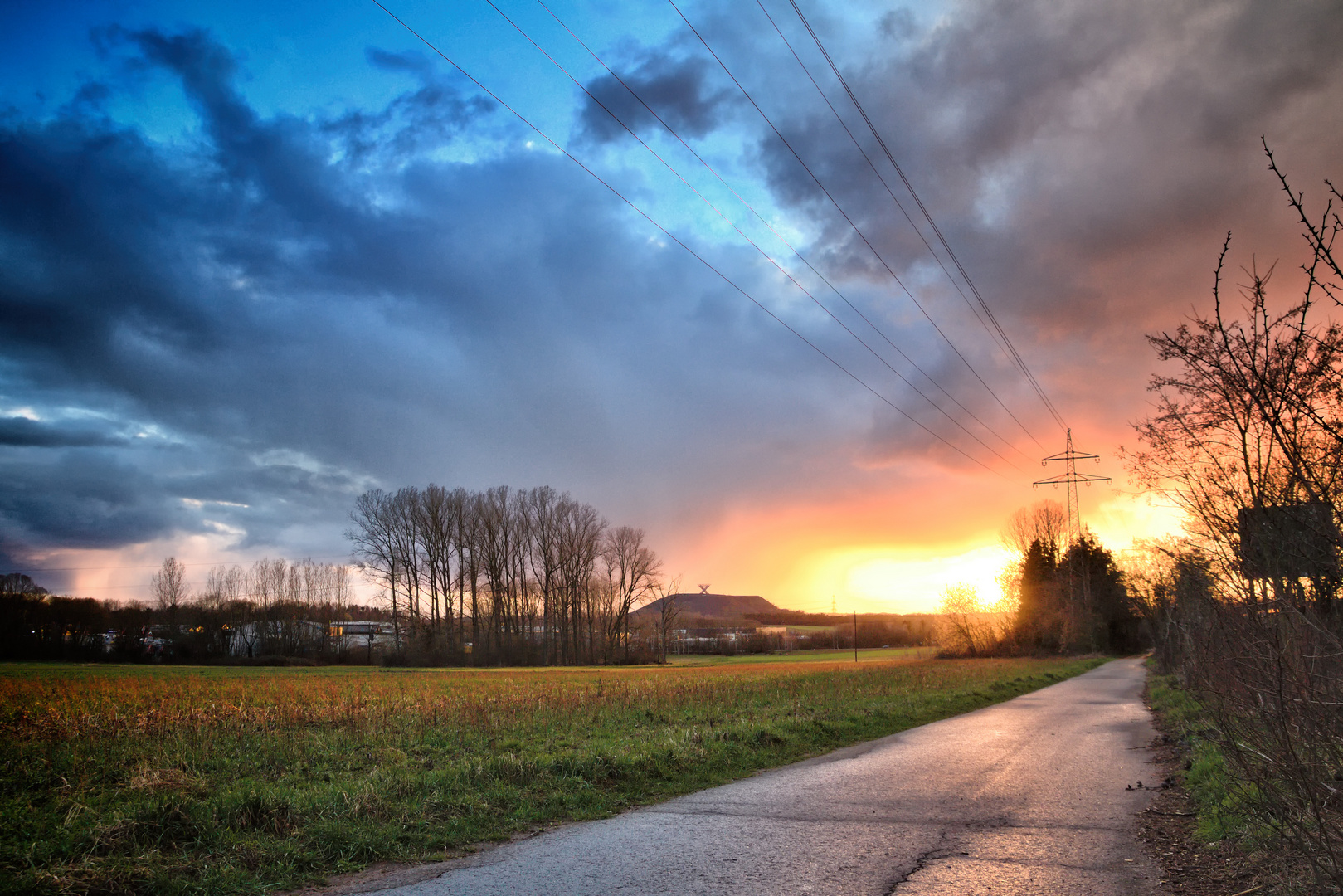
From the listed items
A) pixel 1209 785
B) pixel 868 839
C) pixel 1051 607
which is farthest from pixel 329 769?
pixel 1051 607

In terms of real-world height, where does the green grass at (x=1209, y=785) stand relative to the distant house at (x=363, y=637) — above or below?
A: above

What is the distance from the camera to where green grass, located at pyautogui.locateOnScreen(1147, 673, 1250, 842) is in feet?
22.4

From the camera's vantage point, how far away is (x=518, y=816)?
872 cm

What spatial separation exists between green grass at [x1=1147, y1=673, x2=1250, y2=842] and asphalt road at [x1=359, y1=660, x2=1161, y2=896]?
27.3 inches

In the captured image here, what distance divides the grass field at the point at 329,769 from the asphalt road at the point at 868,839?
1.18 metres

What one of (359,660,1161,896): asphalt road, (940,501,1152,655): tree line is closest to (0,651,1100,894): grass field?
(359,660,1161,896): asphalt road

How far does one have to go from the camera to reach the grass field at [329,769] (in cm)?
680

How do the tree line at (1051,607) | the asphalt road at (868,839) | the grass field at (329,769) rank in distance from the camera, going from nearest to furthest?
the asphalt road at (868,839) < the grass field at (329,769) < the tree line at (1051,607)

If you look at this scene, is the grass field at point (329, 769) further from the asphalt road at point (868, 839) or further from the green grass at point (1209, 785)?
the green grass at point (1209, 785)

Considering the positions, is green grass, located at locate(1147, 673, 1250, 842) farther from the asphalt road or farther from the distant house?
the distant house

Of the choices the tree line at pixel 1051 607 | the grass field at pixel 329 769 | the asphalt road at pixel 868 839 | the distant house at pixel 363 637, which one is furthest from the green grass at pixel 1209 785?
the distant house at pixel 363 637

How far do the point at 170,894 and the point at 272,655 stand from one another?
78182mm

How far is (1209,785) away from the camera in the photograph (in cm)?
888

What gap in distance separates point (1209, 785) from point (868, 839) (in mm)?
4918
